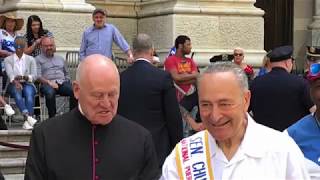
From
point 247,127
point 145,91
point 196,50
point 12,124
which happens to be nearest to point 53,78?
point 12,124

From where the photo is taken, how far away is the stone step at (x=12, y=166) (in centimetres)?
951

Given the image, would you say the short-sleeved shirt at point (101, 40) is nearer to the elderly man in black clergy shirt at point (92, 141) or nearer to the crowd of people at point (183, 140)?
the crowd of people at point (183, 140)

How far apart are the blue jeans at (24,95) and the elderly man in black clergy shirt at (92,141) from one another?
6.88 meters

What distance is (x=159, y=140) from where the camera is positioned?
712cm

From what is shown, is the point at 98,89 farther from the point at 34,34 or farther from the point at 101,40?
the point at 34,34

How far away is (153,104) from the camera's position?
7.07m

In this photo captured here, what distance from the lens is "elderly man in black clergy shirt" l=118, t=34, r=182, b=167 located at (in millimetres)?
7059

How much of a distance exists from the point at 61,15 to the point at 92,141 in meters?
Result: 9.77

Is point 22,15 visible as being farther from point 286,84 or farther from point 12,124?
point 286,84

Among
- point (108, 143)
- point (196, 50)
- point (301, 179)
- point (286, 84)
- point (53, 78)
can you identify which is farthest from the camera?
point (196, 50)

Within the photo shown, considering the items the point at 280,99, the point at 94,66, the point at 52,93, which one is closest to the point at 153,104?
the point at 280,99

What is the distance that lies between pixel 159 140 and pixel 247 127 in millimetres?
3852

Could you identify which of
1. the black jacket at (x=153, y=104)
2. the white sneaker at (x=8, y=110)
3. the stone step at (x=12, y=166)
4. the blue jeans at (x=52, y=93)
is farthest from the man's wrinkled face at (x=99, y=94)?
the blue jeans at (x=52, y=93)

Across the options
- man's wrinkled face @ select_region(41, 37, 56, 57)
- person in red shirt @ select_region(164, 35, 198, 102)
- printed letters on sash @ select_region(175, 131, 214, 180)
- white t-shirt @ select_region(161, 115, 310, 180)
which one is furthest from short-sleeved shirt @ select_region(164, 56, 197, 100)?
white t-shirt @ select_region(161, 115, 310, 180)
